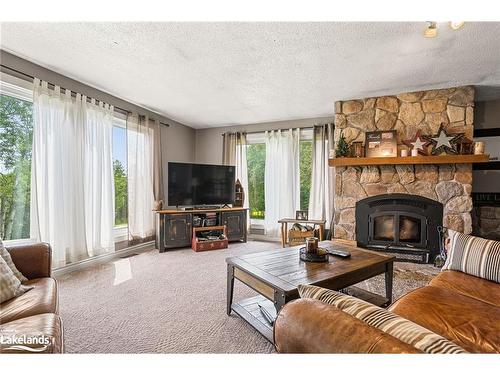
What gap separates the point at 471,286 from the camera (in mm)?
1655

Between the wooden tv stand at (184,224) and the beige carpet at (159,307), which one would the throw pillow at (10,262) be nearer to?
the beige carpet at (159,307)

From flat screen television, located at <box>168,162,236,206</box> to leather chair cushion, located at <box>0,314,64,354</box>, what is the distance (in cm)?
304

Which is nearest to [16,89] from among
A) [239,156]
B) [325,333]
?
[239,156]

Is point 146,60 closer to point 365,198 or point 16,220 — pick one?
point 16,220

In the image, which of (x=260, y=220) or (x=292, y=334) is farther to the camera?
(x=260, y=220)

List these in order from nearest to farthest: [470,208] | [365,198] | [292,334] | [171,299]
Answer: [292,334]
[171,299]
[470,208]
[365,198]

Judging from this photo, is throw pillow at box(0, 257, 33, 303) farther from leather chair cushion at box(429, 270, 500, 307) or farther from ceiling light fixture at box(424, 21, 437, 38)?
ceiling light fixture at box(424, 21, 437, 38)

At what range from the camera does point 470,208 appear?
3.27 metres

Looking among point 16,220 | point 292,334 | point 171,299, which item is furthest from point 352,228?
point 16,220

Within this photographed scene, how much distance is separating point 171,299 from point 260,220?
9.80 ft

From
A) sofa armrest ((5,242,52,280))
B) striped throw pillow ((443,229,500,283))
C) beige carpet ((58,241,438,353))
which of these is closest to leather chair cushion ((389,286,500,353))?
striped throw pillow ((443,229,500,283))

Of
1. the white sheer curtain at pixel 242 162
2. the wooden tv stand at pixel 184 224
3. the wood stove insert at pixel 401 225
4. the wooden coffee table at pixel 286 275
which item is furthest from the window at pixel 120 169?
the wood stove insert at pixel 401 225

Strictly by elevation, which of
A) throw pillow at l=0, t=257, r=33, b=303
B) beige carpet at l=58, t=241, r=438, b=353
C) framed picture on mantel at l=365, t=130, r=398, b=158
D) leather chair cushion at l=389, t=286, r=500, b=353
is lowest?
beige carpet at l=58, t=241, r=438, b=353

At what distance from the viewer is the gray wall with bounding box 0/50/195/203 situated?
261 centimetres
